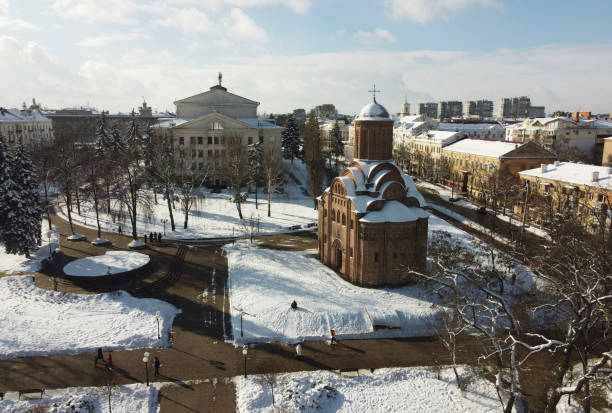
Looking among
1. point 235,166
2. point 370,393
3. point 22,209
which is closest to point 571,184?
point 235,166

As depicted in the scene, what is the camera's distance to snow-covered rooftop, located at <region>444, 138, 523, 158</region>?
5725 cm

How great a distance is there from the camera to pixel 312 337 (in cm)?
2369

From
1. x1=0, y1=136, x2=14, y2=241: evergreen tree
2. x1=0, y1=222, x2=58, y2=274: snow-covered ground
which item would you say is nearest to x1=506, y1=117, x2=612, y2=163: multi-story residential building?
x1=0, y1=222, x2=58, y2=274: snow-covered ground

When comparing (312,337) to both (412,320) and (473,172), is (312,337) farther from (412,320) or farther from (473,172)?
(473,172)

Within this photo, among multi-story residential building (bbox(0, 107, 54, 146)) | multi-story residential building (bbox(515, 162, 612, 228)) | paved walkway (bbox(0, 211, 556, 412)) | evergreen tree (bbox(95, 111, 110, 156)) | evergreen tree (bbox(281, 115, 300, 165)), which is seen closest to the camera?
paved walkway (bbox(0, 211, 556, 412))

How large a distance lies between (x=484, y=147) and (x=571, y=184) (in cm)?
2097

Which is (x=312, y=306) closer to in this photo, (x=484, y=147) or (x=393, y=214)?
(x=393, y=214)

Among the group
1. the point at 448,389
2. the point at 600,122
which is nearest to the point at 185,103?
the point at 448,389

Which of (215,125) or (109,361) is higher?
(215,125)

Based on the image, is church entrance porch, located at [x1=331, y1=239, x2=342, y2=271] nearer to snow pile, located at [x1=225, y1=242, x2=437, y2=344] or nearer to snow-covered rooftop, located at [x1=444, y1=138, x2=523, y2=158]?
snow pile, located at [x1=225, y1=242, x2=437, y2=344]

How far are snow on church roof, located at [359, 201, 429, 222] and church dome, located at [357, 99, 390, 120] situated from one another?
659 cm

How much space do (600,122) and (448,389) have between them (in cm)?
8582

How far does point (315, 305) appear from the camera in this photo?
1028 inches

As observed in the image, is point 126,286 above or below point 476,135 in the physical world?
below
